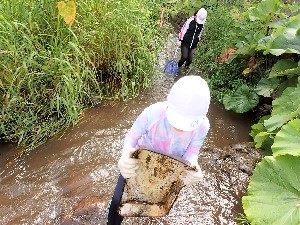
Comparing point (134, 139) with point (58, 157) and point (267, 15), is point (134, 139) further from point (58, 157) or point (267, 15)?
point (267, 15)

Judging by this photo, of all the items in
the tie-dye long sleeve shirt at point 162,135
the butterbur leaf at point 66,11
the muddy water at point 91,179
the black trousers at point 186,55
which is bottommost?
the muddy water at point 91,179

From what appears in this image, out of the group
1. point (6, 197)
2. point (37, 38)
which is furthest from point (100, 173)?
point (37, 38)

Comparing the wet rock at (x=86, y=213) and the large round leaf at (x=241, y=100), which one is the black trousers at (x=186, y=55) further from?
the wet rock at (x=86, y=213)

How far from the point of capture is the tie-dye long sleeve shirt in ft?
7.20

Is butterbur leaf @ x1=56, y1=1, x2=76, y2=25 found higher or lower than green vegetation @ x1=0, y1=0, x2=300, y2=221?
higher

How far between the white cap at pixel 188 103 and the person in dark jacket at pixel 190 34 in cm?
393

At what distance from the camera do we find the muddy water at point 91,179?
3.28 m

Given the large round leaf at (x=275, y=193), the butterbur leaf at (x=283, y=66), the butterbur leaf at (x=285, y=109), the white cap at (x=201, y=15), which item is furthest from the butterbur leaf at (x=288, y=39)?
the large round leaf at (x=275, y=193)

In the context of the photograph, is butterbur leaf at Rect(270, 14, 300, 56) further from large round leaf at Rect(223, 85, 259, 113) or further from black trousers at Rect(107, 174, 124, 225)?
black trousers at Rect(107, 174, 124, 225)

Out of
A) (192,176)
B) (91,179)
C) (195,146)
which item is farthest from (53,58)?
(192,176)

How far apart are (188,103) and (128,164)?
0.48 meters

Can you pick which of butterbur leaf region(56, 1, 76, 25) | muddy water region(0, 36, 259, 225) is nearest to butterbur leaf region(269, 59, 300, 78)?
muddy water region(0, 36, 259, 225)

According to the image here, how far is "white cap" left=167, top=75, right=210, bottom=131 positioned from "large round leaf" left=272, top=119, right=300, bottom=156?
1.33 m

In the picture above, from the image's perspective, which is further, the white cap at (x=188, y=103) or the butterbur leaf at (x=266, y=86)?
the butterbur leaf at (x=266, y=86)
